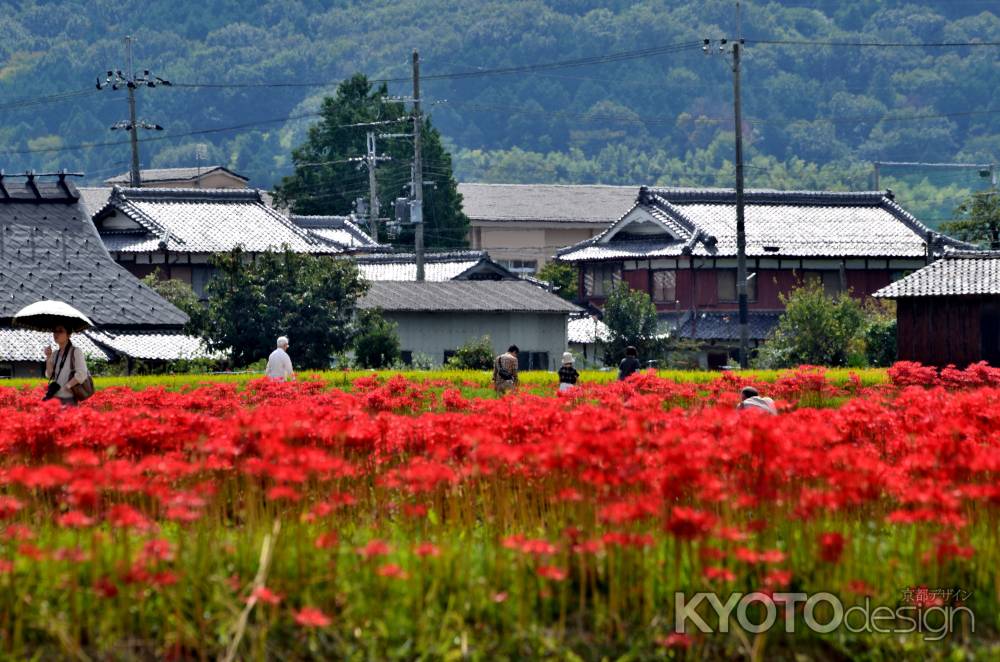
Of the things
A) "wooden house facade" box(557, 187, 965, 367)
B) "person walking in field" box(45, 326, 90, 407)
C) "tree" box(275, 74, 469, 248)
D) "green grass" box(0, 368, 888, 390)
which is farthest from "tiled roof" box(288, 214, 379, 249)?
"person walking in field" box(45, 326, 90, 407)

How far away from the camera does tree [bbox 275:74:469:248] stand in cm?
8162

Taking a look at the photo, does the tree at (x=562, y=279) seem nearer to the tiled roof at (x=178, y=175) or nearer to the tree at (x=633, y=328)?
the tree at (x=633, y=328)

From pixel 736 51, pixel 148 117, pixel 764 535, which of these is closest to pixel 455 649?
pixel 764 535

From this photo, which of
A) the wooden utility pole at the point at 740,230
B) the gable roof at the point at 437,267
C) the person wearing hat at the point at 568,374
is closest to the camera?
the person wearing hat at the point at 568,374

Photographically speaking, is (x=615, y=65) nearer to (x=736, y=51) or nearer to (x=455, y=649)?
(x=736, y=51)

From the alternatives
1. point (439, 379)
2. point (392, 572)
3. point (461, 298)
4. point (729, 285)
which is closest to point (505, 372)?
point (439, 379)

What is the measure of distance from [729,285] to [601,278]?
6690mm

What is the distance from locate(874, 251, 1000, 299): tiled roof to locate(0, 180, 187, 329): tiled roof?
19.3 meters

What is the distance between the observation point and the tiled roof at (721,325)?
58688 mm

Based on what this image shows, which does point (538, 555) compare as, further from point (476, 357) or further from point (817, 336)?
point (817, 336)

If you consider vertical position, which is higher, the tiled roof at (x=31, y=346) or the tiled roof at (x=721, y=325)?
the tiled roof at (x=721, y=325)

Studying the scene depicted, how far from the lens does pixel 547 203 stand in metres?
95.3

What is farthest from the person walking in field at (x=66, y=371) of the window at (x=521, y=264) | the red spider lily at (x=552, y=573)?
the window at (x=521, y=264)

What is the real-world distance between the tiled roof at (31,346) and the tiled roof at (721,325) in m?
24.1
